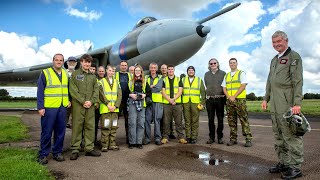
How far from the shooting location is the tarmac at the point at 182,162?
463 cm

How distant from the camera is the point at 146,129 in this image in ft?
25.4

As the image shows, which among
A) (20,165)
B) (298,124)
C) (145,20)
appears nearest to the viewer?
(298,124)

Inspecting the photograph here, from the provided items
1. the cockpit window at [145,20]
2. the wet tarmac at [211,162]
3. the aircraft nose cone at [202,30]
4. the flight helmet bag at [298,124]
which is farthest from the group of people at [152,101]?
the cockpit window at [145,20]

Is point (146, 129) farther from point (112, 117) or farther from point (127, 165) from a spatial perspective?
point (127, 165)

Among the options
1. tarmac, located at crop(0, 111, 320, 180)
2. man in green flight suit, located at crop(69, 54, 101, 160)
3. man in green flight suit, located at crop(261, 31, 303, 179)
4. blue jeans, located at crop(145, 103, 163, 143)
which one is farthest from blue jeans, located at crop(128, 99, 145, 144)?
man in green flight suit, located at crop(261, 31, 303, 179)

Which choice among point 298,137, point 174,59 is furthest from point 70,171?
point 174,59

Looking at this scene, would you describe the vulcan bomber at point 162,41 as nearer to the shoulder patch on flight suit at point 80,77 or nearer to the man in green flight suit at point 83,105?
the man in green flight suit at point 83,105

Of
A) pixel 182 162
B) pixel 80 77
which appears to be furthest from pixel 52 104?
pixel 182 162

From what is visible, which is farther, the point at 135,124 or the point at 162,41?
the point at 162,41

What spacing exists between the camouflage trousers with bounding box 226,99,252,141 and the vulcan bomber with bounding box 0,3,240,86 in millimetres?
3359

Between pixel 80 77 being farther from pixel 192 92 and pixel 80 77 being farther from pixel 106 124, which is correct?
pixel 192 92

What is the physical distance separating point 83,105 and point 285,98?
3.94 metres

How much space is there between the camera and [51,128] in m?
5.82

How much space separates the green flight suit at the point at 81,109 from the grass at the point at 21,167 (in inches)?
36.1
